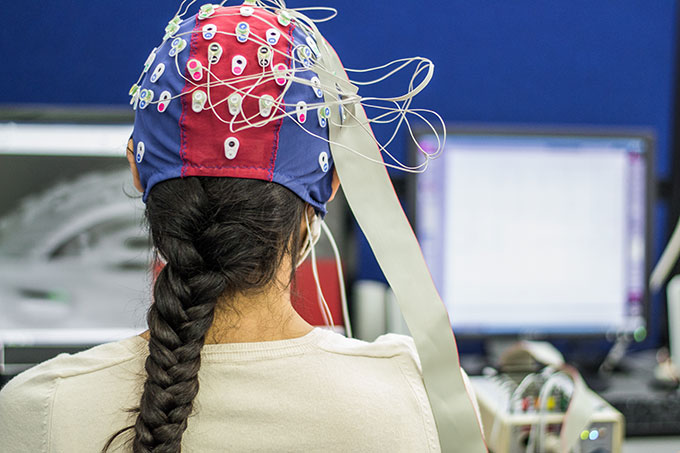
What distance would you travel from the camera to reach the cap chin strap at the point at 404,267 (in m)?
0.53

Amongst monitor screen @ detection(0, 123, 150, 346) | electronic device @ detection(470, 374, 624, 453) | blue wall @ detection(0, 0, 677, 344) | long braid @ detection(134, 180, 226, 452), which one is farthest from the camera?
blue wall @ detection(0, 0, 677, 344)

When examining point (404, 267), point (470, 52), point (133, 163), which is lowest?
point (404, 267)

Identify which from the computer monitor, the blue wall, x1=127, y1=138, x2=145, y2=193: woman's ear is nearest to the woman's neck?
x1=127, y1=138, x2=145, y2=193: woman's ear

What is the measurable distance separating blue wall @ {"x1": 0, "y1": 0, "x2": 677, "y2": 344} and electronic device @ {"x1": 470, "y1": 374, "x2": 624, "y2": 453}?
50 centimetres

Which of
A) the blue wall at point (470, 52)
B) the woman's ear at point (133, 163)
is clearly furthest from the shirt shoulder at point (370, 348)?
the blue wall at point (470, 52)

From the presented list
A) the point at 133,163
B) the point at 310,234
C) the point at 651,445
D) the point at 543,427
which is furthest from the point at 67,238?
the point at 651,445

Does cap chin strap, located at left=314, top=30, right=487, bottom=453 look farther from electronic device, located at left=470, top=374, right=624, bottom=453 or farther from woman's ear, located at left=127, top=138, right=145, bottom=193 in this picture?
electronic device, located at left=470, top=374, right=624, bottom=453

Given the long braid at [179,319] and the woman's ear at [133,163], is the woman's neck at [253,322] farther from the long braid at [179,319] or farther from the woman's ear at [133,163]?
the woman's ear at [133,163]

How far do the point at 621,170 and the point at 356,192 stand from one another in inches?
32.1

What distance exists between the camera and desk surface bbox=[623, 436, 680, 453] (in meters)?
0.93

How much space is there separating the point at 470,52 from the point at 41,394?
3.58 feet

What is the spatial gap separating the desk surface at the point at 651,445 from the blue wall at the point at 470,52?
583 millimetres

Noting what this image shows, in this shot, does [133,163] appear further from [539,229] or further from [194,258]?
[539,229]

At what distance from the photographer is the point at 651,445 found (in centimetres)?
94
